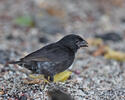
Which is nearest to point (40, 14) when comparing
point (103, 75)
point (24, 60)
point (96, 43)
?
point (96, 43)

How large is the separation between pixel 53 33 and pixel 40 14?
3.20 ft

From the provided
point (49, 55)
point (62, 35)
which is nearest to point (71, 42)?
point (49, 55)

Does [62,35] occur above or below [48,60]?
above

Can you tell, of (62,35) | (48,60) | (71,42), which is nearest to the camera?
(48,60)

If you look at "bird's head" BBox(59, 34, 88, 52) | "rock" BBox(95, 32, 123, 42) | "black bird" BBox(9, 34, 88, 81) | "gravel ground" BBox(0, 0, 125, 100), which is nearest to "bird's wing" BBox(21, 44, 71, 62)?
"black bird" BBox(9, 34, 88, 81)

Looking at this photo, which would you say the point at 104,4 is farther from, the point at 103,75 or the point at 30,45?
the point at 103,75

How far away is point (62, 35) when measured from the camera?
34.3 feet

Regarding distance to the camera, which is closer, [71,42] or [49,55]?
[49,55]

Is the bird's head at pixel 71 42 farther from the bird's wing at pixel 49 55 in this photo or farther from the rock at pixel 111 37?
the rock at pixel 111 37

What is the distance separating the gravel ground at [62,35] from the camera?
5742mm

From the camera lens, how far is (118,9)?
43.1 feet

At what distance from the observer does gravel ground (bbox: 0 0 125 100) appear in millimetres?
5742

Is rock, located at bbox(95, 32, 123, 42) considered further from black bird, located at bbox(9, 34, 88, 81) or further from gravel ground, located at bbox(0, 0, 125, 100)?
black bird, located at bbox(9, 34, 88, 81)

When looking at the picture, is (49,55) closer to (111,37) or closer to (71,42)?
(71,42)
